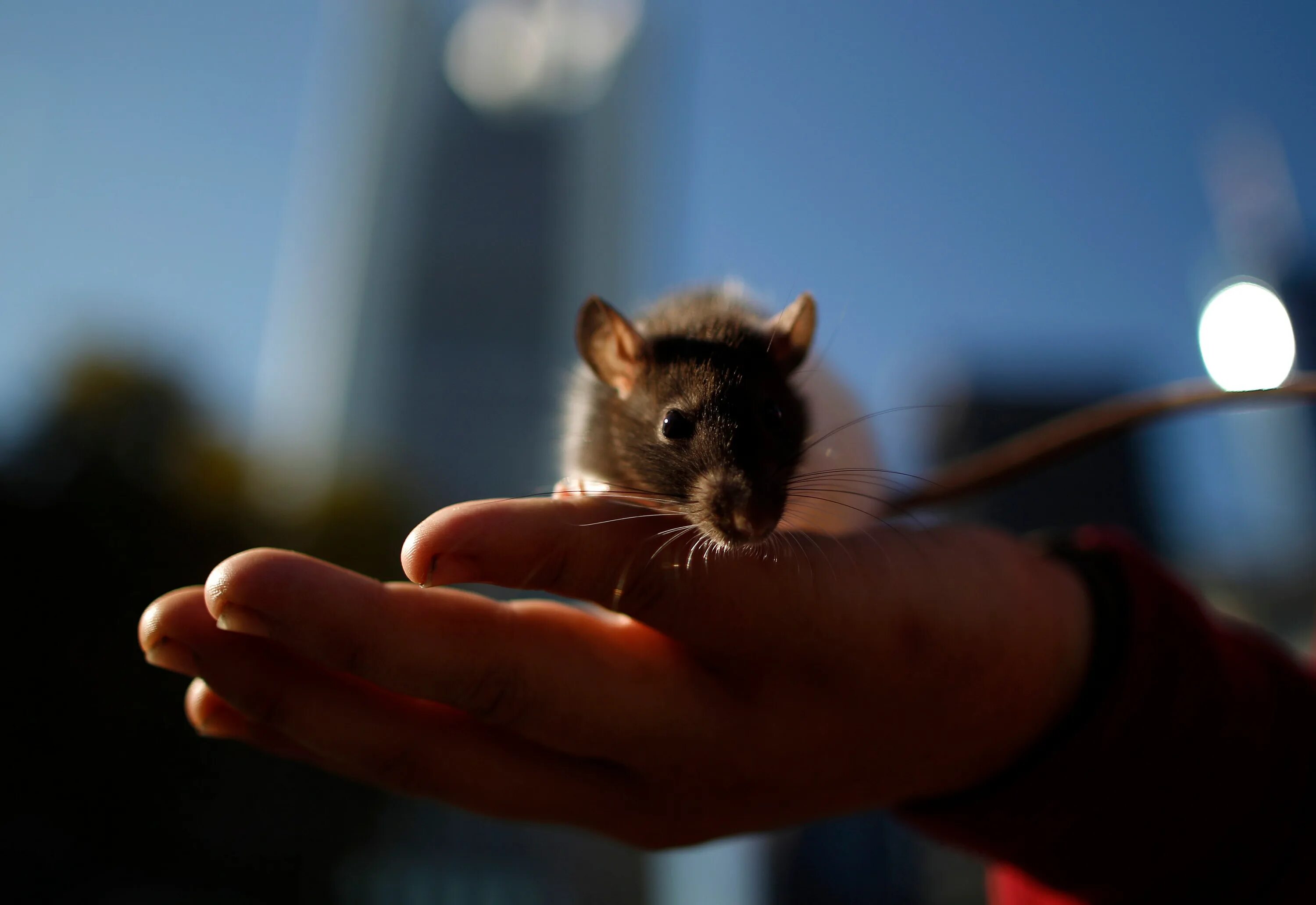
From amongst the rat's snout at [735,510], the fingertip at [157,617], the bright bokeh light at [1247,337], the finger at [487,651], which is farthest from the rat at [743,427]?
the fingertip at [157,617]

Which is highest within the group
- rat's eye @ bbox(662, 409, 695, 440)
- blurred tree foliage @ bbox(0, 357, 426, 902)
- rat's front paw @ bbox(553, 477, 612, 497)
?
rat's eye @ bbox(662, 409, 695, 440)

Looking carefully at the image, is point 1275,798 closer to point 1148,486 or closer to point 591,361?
point 591,361

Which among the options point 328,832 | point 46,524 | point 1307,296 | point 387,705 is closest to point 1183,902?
point 387,705

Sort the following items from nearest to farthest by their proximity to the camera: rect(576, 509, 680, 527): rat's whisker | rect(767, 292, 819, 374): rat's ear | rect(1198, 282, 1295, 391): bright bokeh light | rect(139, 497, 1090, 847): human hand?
rect(139, 497, 1090, 847): human hand, rect(576, 509, 680, 527): rat's whisker, rect(767, 292, 819, 374): rat's ear, rect(1198, 282, 1295, 391): bright bokeh light

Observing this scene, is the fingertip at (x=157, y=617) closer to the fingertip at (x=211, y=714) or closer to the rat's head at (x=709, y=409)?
the fingertip at (x=211, y=714)

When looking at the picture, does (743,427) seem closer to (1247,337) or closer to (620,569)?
(620,569)

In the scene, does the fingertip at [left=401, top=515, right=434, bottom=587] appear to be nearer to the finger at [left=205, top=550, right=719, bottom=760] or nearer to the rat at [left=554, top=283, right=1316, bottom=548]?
the finger at [left=205, top=550, right=719, bottom=760]

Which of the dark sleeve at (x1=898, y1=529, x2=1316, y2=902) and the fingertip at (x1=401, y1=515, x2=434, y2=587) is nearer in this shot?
the fingertip at (x1=401, y1=515, x2=434, y2=587)

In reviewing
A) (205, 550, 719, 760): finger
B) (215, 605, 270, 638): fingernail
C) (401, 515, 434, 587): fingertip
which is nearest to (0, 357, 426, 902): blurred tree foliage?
(205, 550, 719, 760): finger
